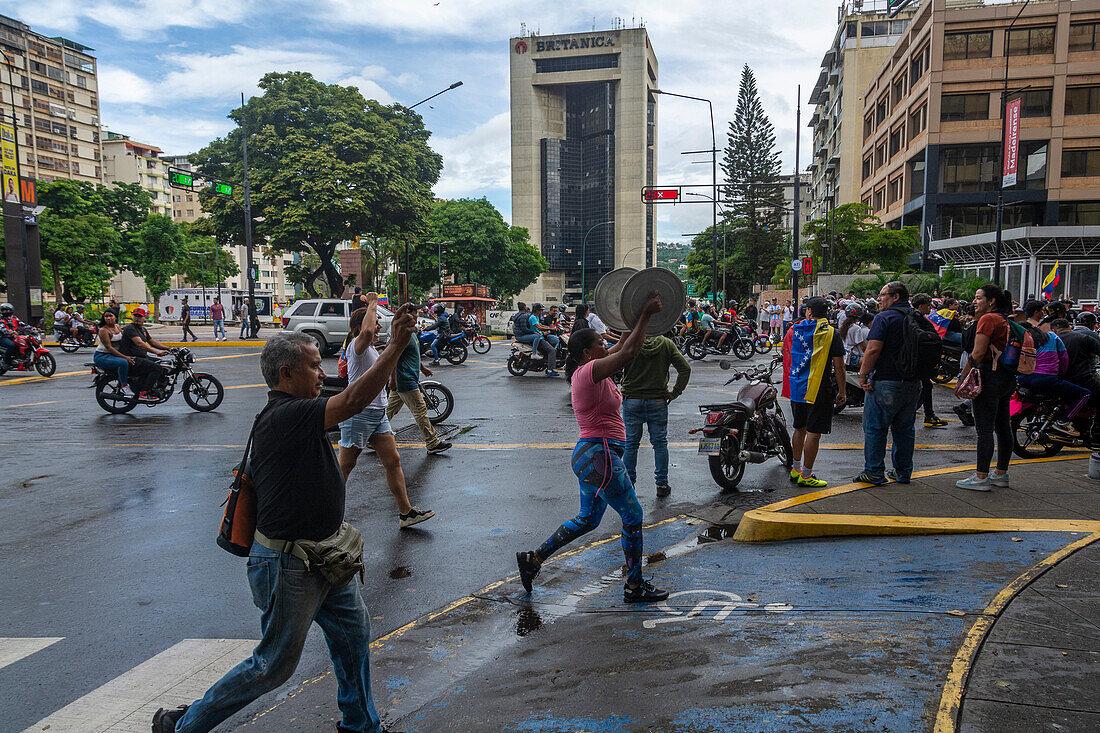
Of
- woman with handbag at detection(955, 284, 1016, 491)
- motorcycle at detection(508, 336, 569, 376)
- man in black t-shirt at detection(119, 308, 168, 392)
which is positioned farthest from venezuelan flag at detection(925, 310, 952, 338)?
man in black t-shirt at detection(119, 308, 168, 392)

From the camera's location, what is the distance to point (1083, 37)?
129ft

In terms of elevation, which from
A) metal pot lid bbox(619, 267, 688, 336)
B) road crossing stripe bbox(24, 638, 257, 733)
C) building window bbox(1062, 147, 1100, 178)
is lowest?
road crossing stripe bbox(24, 638, 257, 733)

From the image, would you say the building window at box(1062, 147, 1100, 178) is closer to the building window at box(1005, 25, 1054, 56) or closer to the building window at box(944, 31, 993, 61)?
the building window at box(1005, 25, 1054, 56)

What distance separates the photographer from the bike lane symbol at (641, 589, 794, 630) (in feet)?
13.2

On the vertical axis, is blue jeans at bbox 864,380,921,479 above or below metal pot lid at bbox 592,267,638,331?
below

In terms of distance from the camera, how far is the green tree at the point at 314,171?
34.1 meters

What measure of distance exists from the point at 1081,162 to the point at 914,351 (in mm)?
44310

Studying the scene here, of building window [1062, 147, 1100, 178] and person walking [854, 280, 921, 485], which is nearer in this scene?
person walking [854, 280, 921, 485]

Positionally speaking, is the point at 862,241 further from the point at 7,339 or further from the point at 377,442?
the point at 377,442

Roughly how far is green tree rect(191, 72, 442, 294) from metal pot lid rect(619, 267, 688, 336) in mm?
32126

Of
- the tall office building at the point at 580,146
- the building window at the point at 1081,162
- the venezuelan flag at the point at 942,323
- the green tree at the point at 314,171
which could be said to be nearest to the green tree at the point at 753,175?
the building window at the point at 1081,162

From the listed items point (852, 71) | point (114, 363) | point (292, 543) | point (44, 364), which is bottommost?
point (44, 364)

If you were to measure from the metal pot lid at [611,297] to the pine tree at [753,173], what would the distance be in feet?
193

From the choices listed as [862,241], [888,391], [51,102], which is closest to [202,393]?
[888,391]
